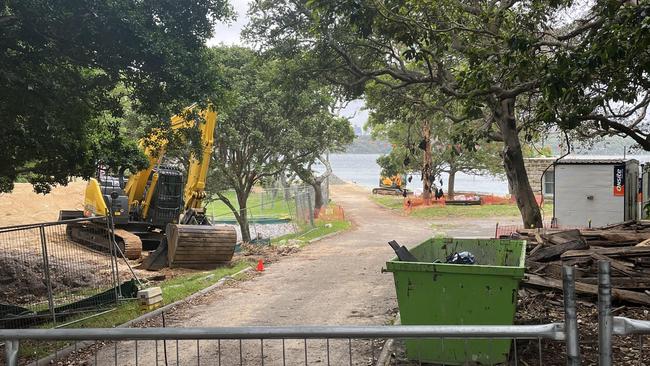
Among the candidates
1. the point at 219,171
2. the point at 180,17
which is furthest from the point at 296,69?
the point at 219,171

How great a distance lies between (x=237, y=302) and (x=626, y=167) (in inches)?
520

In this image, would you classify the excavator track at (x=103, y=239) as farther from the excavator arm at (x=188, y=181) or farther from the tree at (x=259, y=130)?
the tree at (x=259, y=130)

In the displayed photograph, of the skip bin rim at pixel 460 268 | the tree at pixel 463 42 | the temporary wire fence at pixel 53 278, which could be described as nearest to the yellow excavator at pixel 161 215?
the temporary wire fence at pixel 53 278

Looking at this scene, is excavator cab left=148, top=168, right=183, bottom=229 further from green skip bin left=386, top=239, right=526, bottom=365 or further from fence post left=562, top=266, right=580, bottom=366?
fence post left=562, top=266, right=580, bottom=366

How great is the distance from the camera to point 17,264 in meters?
12.8

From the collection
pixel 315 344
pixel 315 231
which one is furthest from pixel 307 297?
pixel 315 231

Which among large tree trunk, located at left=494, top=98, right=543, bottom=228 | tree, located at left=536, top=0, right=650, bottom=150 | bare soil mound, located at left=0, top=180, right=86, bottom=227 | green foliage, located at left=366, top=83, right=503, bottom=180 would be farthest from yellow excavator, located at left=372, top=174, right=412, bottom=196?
tree, located at left=536, top=0, right=650, bottom=150

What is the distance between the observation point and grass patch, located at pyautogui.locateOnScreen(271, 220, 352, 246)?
22.1 metres

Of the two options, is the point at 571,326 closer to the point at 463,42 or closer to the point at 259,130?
the point at 463,42

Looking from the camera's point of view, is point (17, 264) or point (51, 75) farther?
point (17, 264)

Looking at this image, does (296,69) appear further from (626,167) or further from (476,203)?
(476,203)

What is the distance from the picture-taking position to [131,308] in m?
9.34

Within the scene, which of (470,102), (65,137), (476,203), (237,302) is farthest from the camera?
(476,203)

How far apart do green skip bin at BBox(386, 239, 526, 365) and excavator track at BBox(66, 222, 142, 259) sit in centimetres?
1252
